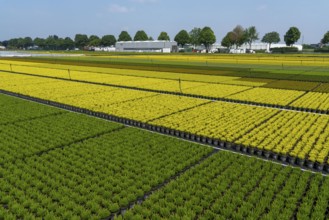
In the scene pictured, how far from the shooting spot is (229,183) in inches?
444

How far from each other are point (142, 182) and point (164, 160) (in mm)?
2369

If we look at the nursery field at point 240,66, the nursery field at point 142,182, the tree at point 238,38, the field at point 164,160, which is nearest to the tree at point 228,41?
the tree at point 238,38

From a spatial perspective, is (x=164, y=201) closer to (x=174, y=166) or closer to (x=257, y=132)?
(x=174, y=166)

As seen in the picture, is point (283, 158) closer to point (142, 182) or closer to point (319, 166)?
point (319, 166)

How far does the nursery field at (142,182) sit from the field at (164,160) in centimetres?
4

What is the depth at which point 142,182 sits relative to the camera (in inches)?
443

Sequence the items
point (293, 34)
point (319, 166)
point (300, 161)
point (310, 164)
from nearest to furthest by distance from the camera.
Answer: point (319, 166) < point (310, 164) < point (300, 161) < point (293, 34)

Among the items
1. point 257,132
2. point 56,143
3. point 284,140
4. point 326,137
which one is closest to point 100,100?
point 56,143

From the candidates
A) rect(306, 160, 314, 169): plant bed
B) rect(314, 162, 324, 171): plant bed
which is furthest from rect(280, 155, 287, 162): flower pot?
rect(314, 162, 324, 171): plant bed

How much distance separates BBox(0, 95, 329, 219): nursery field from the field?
0.14ft

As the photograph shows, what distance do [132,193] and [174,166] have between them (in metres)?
2.92

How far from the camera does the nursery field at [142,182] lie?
9461 millimetres

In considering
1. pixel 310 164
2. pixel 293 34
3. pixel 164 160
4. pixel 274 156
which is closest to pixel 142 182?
pixel 164 160

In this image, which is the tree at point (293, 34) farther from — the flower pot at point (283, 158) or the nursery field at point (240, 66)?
the flower pot at point (283, 158)
